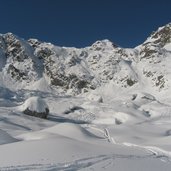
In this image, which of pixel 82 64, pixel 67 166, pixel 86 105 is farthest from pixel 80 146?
pixel 82 64

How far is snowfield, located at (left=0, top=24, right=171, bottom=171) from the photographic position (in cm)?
1552

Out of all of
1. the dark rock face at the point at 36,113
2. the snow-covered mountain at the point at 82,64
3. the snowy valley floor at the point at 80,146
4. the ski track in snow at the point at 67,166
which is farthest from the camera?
the snow-covered mountain at the point at 82,64

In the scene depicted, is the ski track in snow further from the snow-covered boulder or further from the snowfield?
the snow-covered boulder

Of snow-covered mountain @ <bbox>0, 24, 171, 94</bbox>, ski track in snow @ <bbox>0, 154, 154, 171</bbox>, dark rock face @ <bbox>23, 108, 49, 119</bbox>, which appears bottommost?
ski track in snow @ <bbox>0, 154, 154, 171</bbox>

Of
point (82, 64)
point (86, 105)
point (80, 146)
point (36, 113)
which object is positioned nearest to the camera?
point (80, 146)

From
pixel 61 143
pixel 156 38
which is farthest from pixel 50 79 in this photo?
pixel 61 143

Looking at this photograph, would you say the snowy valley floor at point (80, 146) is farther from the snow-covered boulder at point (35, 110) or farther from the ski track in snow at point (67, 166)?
the snow-covered boulder at point (35, 110)

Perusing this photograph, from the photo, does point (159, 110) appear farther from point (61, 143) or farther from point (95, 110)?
point (61, 143)

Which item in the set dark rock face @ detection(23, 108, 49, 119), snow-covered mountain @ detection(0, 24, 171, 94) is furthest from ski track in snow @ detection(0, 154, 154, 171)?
snow-covered mountain @ detection(0, 24, 171, 94)

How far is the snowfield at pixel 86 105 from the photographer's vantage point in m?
15.5

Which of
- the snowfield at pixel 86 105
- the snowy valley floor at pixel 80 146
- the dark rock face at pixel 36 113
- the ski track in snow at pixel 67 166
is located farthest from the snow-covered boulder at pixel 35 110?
the ski track in snow at pixel 67 166

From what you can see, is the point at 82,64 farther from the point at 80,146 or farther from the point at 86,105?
the point at 80,146

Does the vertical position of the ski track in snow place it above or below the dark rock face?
below

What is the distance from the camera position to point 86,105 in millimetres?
59031
